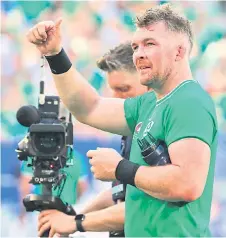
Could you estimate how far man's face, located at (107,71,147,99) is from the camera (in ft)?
8.89

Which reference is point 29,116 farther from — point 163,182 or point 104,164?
point 163,182

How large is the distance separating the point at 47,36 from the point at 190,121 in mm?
691

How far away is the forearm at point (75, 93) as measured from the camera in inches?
89.3

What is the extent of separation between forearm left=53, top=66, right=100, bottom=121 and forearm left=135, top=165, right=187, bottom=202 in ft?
1.85

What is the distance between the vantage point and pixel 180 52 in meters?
1.94

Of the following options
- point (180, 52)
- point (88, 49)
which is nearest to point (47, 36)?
point (180, 52)

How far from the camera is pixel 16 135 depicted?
4.35 meters

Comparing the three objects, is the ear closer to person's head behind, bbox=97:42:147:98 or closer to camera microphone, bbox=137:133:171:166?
camera microphone, bbox=137:133:171:166

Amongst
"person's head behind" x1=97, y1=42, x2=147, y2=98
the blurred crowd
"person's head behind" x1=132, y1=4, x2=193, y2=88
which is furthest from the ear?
the blurred crowd

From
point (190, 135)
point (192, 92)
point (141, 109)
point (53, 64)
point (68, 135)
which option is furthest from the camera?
point (68, 135)

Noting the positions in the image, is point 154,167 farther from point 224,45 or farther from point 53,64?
point 224,45

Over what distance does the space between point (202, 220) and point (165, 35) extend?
1.88 feet

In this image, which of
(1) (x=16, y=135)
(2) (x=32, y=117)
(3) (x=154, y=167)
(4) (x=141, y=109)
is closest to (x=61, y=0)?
(1) (x=16, y=135)

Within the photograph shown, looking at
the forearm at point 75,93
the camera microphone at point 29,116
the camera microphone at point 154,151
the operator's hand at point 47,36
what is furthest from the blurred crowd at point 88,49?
the camera microphone at point 154,151
